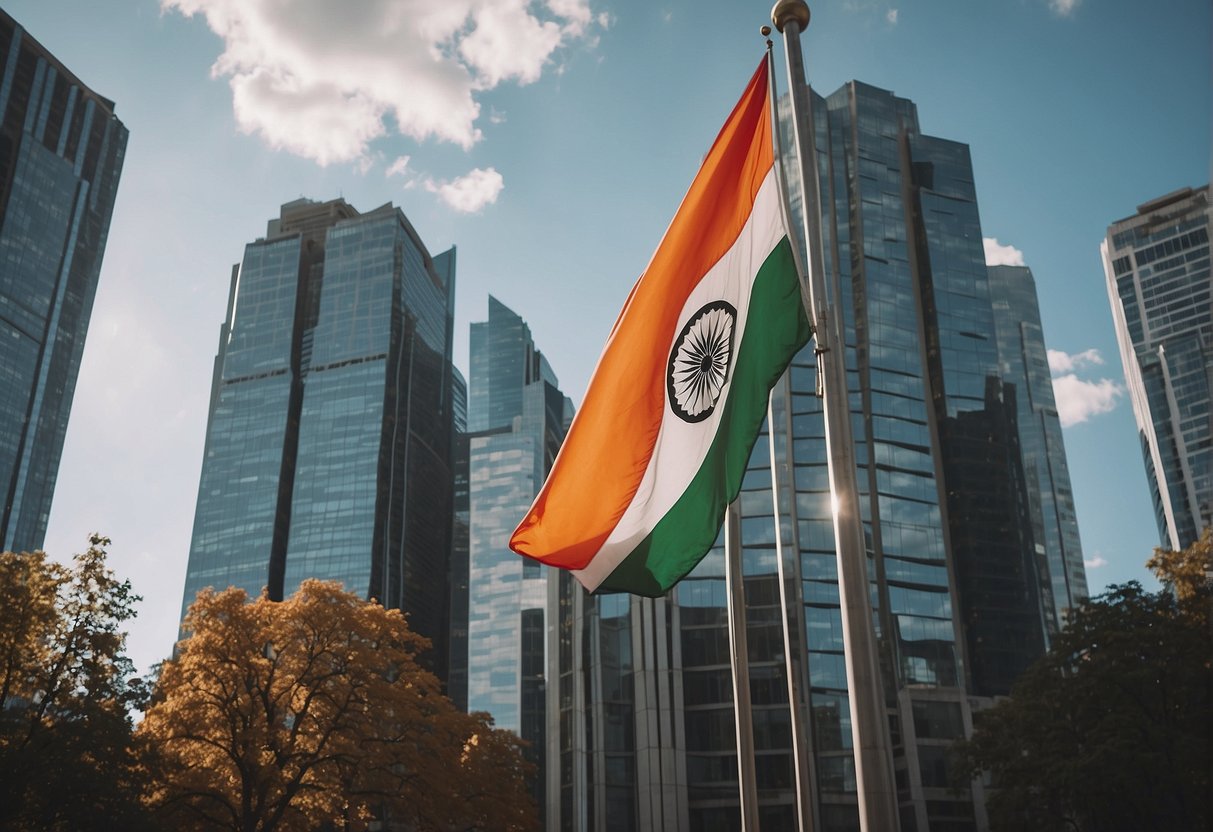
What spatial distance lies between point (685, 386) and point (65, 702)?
26.9 metres

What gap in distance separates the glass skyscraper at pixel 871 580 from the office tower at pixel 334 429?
80842 millimetres

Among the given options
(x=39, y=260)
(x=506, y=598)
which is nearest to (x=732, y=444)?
(x=506, y=598)

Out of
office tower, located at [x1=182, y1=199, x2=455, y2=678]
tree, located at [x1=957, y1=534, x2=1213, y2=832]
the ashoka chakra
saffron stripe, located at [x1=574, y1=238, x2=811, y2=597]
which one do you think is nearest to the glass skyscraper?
tree, located at [x1=957, y1=534, x2=1213, y2=832]

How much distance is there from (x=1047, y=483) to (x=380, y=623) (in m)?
181

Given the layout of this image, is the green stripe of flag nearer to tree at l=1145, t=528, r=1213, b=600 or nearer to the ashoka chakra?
the ashoka chakra

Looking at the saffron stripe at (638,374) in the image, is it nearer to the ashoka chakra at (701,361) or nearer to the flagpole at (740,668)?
the ashoka chakra at (701,361)

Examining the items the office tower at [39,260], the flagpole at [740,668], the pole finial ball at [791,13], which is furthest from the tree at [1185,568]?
the office tower at [39,260]

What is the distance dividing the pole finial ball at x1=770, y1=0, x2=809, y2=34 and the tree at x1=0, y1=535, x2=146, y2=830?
2772cm

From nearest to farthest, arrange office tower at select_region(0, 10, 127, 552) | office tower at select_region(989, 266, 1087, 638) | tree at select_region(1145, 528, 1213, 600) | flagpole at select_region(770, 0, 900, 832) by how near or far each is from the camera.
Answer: flagpole at select_region(770, 0, 900, 832)
tree at select_region(1145, 528, 1213, 600)
office tower at select_region(0, 10, 127, 552)
office tower at select_region(989, 266, 1087, 638)

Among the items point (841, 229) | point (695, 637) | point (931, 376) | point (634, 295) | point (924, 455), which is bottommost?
point (634, 295)

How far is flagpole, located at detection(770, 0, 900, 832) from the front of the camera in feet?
29.0

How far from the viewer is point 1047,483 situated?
196 m

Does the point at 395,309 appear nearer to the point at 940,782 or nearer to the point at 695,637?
the point at 695,637

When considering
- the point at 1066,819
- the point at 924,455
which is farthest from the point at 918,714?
the point at 1066,819
